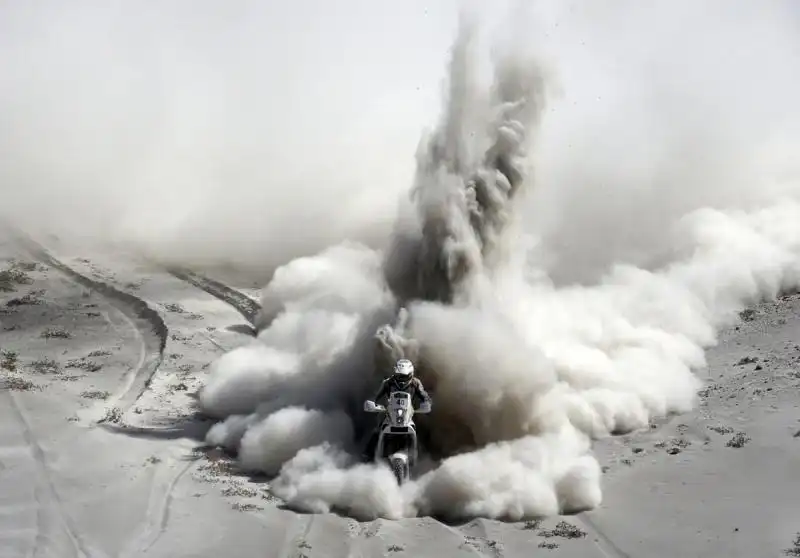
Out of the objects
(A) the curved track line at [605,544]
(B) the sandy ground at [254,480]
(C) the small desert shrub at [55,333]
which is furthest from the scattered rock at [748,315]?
(C) the small desert shrub at [55,333]

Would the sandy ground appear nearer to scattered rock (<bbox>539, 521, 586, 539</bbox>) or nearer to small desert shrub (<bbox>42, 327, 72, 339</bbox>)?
scattered rock (<bbox>539, 521, 586, 539</bbox>)

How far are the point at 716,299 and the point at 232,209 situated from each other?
78.8 ft

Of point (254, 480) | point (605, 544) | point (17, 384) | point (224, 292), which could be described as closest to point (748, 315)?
point (605, 544)

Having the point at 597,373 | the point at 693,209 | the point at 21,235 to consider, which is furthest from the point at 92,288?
the point at 693,209

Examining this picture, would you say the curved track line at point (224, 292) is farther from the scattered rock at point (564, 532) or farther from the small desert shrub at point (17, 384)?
the scattered rock at point (564, 532)

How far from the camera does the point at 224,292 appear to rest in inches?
1291

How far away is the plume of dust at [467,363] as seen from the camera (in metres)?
14.9

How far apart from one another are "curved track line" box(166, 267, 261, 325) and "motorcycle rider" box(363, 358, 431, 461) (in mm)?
13065

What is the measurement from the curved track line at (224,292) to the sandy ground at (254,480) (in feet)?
13.6

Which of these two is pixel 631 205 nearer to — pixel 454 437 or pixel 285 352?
pixel 285 352

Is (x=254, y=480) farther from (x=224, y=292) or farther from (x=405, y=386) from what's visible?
(x=224, y=292)

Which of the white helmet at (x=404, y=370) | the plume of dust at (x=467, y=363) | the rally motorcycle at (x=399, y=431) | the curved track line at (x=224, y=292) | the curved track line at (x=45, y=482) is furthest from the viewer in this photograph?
the curved track line at (x=224, y=292)

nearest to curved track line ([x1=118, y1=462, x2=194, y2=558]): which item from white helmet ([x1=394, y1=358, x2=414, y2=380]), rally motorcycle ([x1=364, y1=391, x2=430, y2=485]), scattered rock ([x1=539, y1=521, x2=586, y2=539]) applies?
rally motorcycle ([x1=364, y1=391, x2=430, y2=485])

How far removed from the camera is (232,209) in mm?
43062
